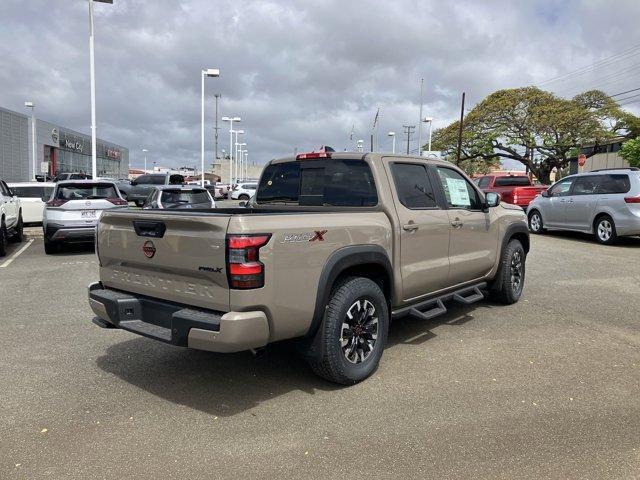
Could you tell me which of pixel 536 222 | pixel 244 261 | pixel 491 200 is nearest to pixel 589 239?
pixel 536 222

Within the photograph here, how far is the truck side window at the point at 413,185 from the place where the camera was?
4.86 metres

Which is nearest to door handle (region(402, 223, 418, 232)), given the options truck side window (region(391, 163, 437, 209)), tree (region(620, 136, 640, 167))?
truck side window (region(391, 163, 437, 209))

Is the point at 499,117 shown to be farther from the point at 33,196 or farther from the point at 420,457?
the point at 420,457

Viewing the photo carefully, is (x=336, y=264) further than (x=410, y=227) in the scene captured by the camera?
No

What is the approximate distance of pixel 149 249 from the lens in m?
3.93

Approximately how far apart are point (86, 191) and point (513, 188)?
16.4 meters

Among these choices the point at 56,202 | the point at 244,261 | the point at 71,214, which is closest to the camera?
the point at 244,261

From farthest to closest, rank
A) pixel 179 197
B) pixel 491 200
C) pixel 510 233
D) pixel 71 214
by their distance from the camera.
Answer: pixel 179 197 < pixel 71 214 < pixel 510 233 < pixel 491 200

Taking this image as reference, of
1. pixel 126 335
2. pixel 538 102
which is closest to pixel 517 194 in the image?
pixel 126 335

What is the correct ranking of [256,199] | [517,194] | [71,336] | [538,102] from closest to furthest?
[71,336] → [256,199] → [517,194] → [538,102]

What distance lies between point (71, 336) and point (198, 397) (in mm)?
2203

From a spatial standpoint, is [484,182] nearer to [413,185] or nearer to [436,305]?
[436,305]

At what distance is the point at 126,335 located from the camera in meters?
5.46

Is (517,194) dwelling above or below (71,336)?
above
